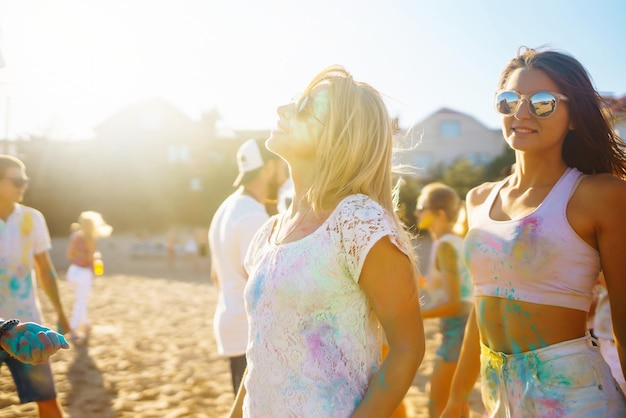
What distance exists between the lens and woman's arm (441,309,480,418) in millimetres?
2615

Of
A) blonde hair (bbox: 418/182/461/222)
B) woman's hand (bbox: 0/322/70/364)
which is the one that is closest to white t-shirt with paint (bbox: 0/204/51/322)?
woman's hand (bbox: 0/322/70/364)

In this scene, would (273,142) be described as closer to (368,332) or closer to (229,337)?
(368,332)

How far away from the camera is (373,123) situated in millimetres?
1951

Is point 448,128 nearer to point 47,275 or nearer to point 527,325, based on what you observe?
point 47,275

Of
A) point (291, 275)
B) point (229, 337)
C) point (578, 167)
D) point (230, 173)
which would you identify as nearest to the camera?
point (291, 275)

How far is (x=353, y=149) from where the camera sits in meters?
1.92

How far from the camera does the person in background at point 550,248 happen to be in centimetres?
204

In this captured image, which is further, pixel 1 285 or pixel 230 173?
pixel 230 173

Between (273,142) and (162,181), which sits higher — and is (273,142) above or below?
above

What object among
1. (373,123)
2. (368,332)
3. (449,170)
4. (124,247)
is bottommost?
(124,247)

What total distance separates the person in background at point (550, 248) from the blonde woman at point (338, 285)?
21.7 inches

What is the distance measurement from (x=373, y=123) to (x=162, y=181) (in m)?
45.0

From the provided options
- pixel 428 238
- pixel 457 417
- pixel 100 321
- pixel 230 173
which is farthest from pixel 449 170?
pixel 457 417

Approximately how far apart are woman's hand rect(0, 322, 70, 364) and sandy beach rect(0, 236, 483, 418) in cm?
404
